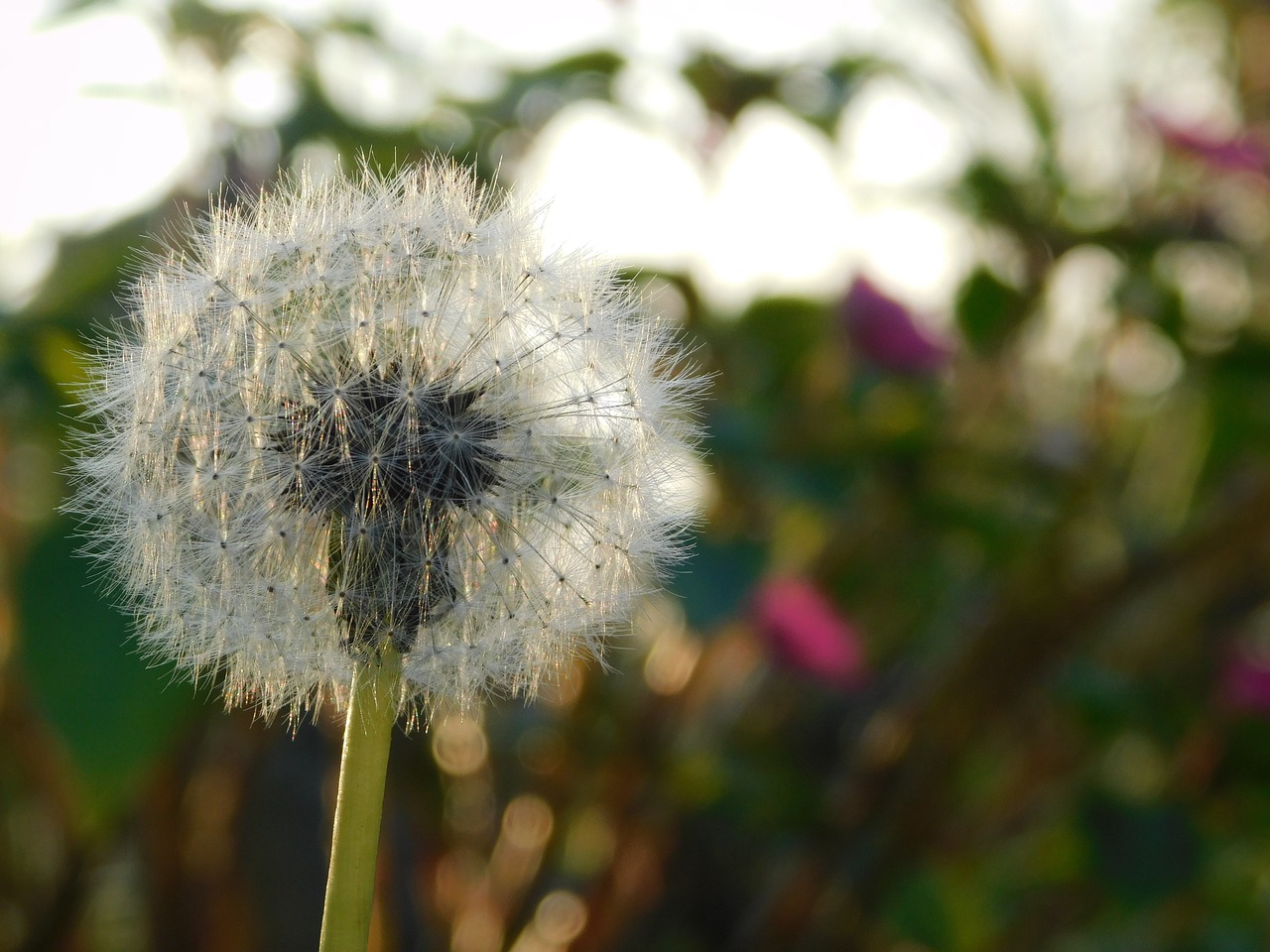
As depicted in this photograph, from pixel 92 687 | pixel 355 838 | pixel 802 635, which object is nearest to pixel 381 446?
pixel 355 838

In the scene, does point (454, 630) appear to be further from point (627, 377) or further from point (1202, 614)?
point (1202, 614)

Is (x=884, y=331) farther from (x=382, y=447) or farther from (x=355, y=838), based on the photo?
(x=355, y=838)

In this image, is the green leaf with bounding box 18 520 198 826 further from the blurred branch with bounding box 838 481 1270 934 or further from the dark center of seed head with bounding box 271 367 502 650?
the blurred branch with bounding box 838 481 1270 934

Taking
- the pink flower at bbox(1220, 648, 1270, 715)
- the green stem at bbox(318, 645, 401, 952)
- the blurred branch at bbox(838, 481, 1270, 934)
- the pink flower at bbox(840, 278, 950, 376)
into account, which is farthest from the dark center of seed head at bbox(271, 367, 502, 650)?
the pink flower at bbox(1220, 648, 1270, 715)

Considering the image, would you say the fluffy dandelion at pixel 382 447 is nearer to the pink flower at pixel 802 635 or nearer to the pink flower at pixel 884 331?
the pink flower at pixel 802 635

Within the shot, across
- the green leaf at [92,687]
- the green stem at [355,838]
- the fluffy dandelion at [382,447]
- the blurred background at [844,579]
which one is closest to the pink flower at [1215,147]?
the blurred background at [844,579]

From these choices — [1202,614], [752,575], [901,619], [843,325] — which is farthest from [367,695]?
[1202,614]
